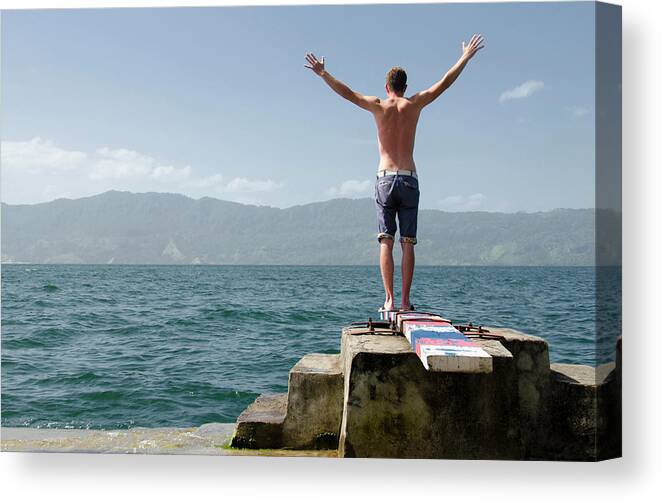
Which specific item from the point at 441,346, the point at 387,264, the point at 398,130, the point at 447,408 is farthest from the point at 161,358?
the point at 441,346

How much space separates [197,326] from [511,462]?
1767 centimetres

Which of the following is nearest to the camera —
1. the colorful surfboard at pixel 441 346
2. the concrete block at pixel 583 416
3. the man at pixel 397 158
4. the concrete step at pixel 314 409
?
the colorful surfboard at pixel 441 346

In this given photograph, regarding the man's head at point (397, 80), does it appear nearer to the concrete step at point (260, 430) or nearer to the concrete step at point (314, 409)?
the concrete step at point (314, 409)

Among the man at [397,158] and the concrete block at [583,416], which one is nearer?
the concrete block at [583,416]

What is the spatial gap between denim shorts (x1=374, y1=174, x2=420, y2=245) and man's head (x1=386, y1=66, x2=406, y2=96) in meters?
0.86

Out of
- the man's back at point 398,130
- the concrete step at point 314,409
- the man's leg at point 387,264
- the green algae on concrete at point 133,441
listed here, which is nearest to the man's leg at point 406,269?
the man's leg at point 387,264

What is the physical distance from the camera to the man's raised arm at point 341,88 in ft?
20.9

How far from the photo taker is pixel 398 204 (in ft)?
21.3

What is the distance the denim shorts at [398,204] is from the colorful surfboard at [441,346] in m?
0.98

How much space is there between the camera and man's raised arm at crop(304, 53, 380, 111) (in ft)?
20.9

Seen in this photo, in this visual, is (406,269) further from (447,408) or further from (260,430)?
(260,430)

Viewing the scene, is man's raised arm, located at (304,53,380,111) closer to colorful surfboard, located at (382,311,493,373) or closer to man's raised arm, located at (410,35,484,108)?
man's raised arm, located at (410,35,484,108)

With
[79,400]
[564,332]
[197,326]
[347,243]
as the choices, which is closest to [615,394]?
[79,400]

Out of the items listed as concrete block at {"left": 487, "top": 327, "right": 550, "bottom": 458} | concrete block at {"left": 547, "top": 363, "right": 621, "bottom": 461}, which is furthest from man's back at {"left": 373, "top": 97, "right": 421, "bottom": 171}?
concrete block at {"left": 547, "top": 363, "right": 621, "bottom": 461}
